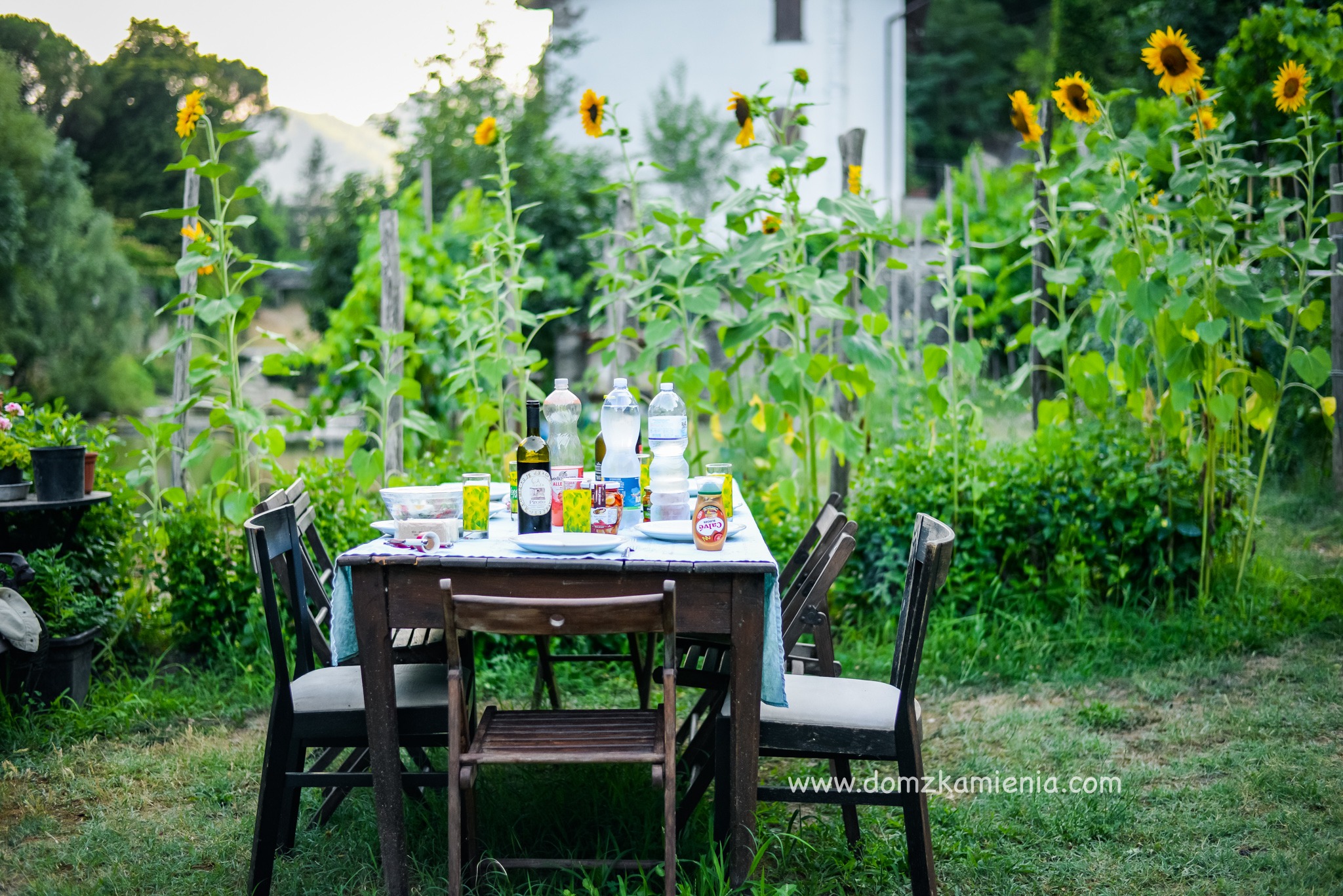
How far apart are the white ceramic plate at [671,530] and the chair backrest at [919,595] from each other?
1.53 ft

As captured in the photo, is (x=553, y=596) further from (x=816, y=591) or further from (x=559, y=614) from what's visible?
(x=816, y=591)

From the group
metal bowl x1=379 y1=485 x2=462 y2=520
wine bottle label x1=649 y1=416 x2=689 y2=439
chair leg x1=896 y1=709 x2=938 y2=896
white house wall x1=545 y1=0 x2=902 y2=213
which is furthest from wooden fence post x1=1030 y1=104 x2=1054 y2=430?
white house wall x1=545 y1=0 x2=902 y2=213

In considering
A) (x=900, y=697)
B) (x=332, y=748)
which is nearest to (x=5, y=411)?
(x=332, y=748)

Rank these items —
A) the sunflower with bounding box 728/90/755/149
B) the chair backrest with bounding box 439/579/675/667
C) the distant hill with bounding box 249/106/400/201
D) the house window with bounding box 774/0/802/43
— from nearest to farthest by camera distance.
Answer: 1. the chair backrest with bounding box 439/579/675/667
2. the sunflower with bounding box 728/90/755/149
3. the distant hill with bounding box 249/106/400/201
4. the house window with bounding box 774/0/802/43

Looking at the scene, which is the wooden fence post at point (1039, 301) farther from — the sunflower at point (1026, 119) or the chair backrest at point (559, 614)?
the chair backrest at point (559, 614)

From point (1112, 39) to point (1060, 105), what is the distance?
9.89 metres

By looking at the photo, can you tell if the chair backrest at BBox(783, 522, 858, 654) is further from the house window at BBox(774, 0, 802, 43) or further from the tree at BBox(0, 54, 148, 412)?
the house window at BBox(774, 0, 802, 43)

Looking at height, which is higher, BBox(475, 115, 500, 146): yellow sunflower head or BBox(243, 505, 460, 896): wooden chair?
BBox(475, 115, 500, 146): yellow sunflower head

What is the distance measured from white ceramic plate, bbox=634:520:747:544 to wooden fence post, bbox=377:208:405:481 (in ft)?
7.01

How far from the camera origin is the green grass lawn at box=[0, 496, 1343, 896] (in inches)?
99.5

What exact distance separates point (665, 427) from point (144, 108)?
6.35 meters

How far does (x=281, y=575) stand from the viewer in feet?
8.14

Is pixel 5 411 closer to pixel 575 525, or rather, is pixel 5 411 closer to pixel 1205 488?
pixel 575 525

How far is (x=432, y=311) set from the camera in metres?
6.92
